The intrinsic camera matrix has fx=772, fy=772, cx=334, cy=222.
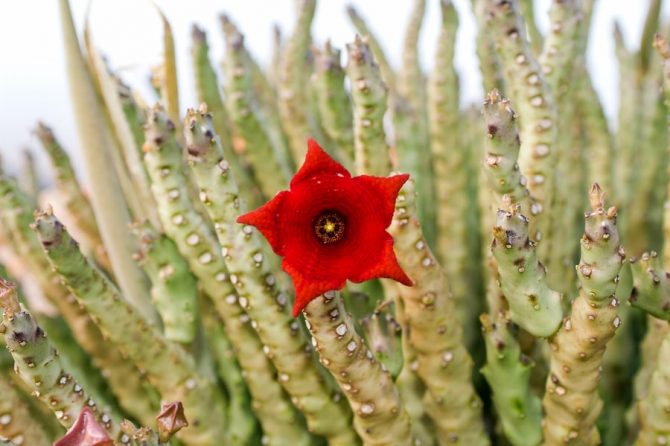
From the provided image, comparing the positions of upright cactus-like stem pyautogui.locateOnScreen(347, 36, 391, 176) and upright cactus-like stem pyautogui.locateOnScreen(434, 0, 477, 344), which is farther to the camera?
upright cactus-like stem pyautogui.locateOnScreen(434, 0, 477, 344)

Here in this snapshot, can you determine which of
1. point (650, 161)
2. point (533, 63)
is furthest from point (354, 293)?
point (650, 161)

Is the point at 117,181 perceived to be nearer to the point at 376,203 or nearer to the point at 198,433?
the point at 198,433

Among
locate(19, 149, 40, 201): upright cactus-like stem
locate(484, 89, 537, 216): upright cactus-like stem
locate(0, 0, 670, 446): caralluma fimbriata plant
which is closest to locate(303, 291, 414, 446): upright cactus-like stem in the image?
locate(0, 0, 670, 446): caralluma fimbriata plant

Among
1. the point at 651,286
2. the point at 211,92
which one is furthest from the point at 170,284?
the point at 651,286

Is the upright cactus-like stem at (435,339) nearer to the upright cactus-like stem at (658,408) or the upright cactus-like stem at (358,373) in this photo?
the upright cactus-like stem at (358,373)

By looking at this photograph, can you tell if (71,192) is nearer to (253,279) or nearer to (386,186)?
(253,279)

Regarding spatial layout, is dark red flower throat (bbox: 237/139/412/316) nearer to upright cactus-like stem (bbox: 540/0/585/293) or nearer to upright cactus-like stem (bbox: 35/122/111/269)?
upright cactus-like stem (bbox: 540/0/585/293)

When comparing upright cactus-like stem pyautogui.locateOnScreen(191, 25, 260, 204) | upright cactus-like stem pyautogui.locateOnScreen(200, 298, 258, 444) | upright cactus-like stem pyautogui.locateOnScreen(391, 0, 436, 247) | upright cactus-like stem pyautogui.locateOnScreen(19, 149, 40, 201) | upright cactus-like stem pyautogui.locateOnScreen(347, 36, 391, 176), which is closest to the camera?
upright cactus-like stem pyautogui.locateOnScreen(347, 36, 391, 176)
